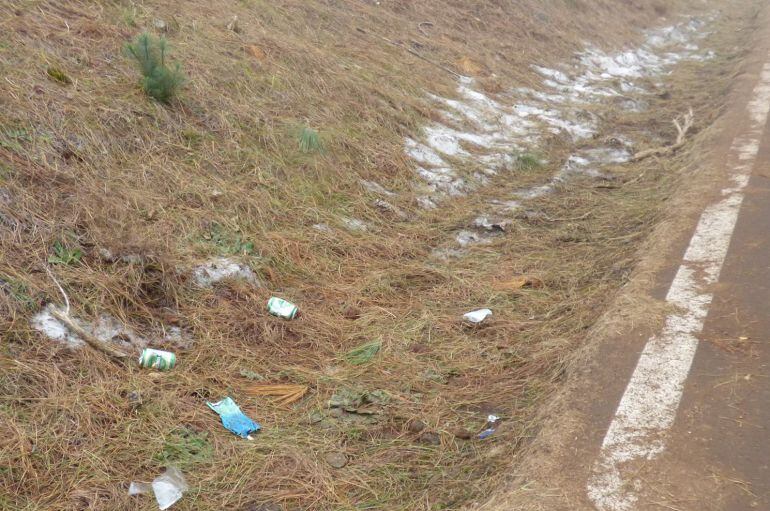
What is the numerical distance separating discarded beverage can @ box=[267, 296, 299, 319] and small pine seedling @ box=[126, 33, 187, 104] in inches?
79.9

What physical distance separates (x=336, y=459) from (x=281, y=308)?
114 cm

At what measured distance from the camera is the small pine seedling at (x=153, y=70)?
474 centimetres

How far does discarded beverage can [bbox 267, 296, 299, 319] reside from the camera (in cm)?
375

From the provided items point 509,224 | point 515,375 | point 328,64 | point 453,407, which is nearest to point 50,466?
point 453,407

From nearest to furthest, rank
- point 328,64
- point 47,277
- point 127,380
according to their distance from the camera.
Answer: point 127,380 < point 47,277 < point 328,64

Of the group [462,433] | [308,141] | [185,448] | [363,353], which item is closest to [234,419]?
[185,448]

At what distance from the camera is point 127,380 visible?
3.07 m

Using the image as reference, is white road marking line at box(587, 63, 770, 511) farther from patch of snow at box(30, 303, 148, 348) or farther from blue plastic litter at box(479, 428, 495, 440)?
patch of snow at box(30, 303, 148, 348)

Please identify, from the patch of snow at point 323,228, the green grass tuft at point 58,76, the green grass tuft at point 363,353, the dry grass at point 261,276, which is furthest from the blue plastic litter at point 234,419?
the green grass tuft at point 58,76

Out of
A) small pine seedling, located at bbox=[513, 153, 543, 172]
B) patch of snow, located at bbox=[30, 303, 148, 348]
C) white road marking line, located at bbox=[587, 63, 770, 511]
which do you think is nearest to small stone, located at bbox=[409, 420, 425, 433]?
white road marking line, located at bbox=[587, 63, 770, 511]

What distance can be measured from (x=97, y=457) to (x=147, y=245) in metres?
1.34

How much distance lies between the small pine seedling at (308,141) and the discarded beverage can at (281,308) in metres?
1.84

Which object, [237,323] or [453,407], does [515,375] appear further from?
[237,323]

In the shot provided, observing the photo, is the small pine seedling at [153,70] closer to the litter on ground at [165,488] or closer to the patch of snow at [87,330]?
the patch of snow at [87,330]
